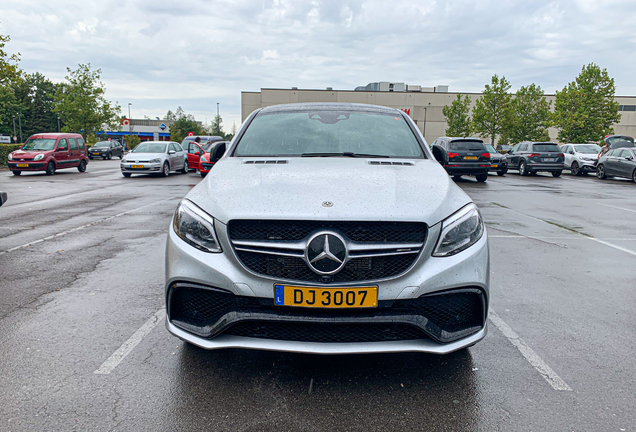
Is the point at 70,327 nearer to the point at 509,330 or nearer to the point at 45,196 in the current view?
the point at 509,330

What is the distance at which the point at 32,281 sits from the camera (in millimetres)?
4797

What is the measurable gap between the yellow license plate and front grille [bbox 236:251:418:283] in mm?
56

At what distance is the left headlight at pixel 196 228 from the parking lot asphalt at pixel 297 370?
83 centimetres

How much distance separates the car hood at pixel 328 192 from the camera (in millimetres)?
2518

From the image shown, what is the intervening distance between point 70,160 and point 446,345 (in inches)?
924

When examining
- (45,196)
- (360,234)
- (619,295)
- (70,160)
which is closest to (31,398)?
(360,234)

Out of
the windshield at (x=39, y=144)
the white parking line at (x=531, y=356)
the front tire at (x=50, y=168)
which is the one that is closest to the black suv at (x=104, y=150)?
the windshield at (x=39, y=144)

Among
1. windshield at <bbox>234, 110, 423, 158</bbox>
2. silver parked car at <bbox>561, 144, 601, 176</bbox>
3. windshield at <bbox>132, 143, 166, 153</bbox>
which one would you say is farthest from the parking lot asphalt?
silver parked car at <bbox>561, 144, 601, 176</bbox>

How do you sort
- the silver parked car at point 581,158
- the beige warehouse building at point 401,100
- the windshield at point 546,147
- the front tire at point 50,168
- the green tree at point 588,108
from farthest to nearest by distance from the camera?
the beige warehouse building at point 401,100
the green tree at point 588,108
the silver parked car at point 581,158
the windshield at point 546,147
the front tire at point 50,168

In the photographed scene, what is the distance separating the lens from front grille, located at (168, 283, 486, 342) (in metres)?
2.43

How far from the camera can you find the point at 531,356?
3.16 metres

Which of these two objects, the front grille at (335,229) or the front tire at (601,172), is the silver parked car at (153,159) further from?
the front tire at (601,172)

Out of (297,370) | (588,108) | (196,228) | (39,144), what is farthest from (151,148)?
(588,108)

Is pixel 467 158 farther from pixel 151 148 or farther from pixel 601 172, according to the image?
pixel 151 148
